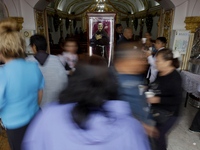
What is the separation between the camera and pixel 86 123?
72cm

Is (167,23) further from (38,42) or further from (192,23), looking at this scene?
(38,42)

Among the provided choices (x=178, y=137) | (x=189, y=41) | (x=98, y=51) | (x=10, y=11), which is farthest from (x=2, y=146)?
(x=189, y=41)

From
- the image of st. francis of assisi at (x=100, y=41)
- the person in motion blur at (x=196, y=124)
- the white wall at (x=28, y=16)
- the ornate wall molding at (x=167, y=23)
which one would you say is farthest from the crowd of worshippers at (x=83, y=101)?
the image of st. francis of assisi at (x=100, y=41)

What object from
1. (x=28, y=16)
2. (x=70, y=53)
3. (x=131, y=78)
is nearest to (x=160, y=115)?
(x=131, y=78)

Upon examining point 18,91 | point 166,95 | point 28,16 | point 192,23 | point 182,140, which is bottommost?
point 182,140

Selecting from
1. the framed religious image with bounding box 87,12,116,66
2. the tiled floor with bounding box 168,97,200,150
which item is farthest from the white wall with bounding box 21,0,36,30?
the tiled floor with bounding box 168,97,200,150

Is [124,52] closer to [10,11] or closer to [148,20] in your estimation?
[10,11]

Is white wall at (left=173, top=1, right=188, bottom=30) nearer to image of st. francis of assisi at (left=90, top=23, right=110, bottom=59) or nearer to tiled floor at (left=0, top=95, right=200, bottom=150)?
image of st. francis of assisi at (left=90, top=23, right=110, bottom=59)

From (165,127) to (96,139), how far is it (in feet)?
4.39

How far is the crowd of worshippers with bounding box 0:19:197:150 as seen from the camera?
0.72 m

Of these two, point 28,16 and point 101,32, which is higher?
point 28,16

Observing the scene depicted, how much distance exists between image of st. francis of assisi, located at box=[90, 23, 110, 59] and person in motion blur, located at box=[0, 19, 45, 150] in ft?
17.7

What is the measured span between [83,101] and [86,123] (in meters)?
0.11

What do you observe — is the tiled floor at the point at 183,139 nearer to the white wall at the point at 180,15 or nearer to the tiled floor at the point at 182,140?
the tiled floor at the point at 182,140
